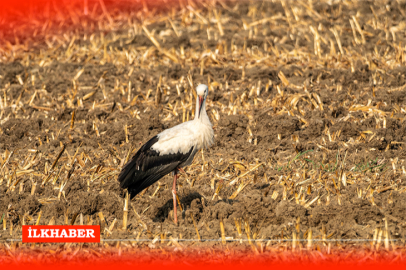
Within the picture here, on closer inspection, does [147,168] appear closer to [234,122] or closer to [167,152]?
[167,152]

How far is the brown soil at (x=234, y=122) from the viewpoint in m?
6.81

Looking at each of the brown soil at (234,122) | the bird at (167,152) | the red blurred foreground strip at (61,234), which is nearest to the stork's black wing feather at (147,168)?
the bird at (167,152)

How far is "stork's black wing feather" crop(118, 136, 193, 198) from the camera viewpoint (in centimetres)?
696

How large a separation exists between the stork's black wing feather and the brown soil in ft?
1.02

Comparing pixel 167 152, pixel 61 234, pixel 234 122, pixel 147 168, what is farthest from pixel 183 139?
pixel 234 122

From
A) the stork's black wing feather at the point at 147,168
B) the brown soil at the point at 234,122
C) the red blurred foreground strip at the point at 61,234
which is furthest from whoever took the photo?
the stork's black wing feather at the point at 147,168

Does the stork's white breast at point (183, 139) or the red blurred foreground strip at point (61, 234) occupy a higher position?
the stork's white breast at point (183, 139)

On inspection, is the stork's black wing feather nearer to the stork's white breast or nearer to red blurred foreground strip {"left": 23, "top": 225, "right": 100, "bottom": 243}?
the stork's white breast

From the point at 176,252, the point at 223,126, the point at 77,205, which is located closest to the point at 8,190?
the point at 77,205

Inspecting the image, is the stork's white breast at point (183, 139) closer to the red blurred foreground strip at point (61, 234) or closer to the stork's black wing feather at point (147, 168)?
the stork's black wing feather at point (147, 168)

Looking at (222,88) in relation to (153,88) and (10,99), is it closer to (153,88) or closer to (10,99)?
(153,88)

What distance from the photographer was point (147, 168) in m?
7.02

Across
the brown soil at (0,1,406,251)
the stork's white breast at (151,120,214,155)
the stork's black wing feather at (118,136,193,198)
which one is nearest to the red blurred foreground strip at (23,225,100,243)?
the brown soil at (0,1,406,251)

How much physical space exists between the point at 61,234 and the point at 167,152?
1.66 meters
